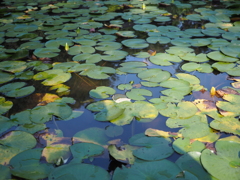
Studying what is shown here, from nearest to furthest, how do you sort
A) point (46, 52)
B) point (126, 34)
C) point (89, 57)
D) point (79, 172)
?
point (79, 172)
point (89, 57)
point (46, 52)
point (126, 34)

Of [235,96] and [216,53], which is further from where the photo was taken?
[216,53]

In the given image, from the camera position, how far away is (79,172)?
1180 millimetres

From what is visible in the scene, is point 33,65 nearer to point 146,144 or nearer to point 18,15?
point 146,144

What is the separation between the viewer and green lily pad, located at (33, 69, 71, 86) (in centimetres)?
212

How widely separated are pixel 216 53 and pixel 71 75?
1.56 meters

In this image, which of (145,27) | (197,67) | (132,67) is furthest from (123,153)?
(145,27)

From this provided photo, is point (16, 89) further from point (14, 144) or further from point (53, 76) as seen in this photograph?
point (14, 144)

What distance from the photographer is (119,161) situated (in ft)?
4.33

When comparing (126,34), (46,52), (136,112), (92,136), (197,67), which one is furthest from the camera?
(126,34)

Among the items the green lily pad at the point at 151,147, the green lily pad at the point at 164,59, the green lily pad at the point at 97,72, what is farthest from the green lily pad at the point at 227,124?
the green lily pad at the point at 97,72

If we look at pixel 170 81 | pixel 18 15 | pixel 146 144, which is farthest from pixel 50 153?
pixel 18 15

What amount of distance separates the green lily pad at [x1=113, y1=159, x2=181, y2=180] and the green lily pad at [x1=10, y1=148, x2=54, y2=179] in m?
0.38

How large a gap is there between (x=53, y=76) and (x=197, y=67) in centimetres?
140

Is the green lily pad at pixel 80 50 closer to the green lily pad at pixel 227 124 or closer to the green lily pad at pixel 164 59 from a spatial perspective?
the green lily pad at pixel 164 59
